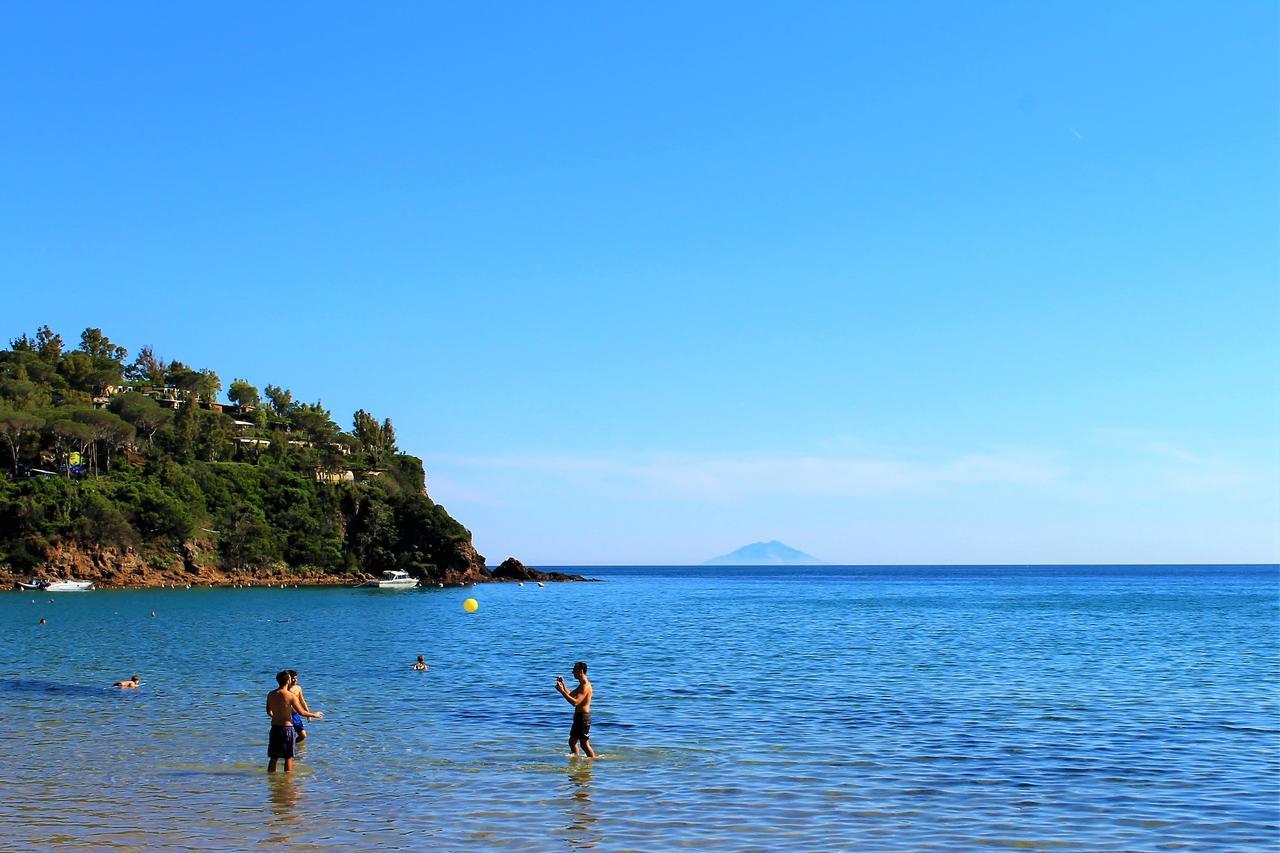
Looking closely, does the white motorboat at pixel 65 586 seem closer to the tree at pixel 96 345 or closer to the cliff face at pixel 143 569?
the cliff face at pixel 143 569

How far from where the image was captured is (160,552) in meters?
124

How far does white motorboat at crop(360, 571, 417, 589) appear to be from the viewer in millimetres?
130462

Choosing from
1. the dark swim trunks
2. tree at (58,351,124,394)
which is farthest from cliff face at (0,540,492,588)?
the dark swim trunks

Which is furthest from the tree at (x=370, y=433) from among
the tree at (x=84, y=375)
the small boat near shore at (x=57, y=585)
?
the small boat near shore at (x=57, y=585)

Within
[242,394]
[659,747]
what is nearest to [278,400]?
[242,394]

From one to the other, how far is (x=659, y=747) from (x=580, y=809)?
561cm

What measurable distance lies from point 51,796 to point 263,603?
7485cm

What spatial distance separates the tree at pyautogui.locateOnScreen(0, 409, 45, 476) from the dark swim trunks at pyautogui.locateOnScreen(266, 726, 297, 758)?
125 metres

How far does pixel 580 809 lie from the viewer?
54.8ft

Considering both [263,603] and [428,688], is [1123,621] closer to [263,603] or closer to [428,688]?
[428,688]

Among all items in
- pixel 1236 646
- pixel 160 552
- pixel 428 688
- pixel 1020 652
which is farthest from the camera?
pixel 160 552

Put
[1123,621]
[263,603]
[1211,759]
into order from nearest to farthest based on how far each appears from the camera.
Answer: [1211,759] < [1123,621] < [263,603]

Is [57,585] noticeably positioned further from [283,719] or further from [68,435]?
[283,719]

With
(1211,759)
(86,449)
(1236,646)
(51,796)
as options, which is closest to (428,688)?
(51,796)
